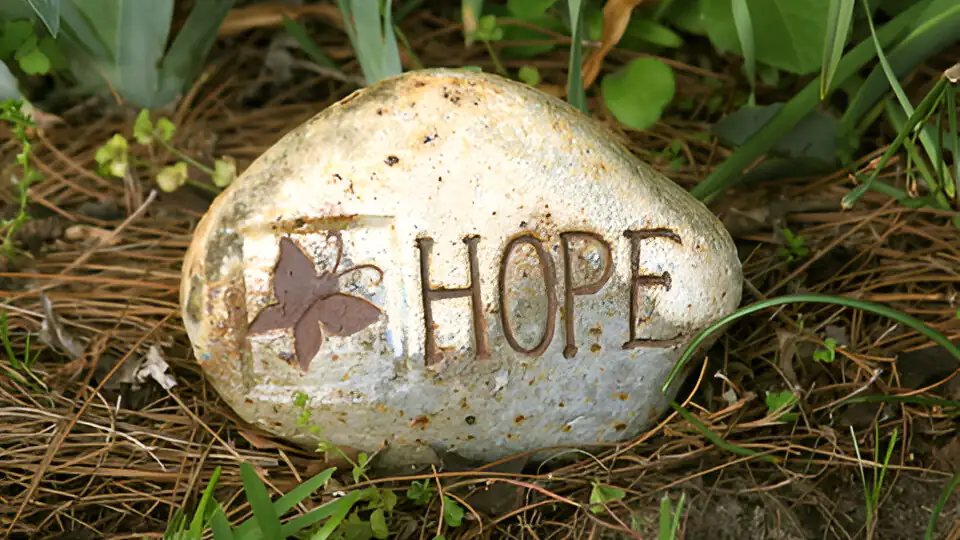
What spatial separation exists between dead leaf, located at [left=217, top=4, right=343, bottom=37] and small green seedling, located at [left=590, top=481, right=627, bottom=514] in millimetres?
1134

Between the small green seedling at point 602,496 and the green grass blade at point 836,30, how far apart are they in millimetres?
679

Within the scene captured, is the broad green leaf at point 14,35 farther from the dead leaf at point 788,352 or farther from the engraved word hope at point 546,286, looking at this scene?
the dead leaf at point 788,352

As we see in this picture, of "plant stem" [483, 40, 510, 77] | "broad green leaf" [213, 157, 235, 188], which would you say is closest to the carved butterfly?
"broad green leaf" [213, 157, 235, 188]

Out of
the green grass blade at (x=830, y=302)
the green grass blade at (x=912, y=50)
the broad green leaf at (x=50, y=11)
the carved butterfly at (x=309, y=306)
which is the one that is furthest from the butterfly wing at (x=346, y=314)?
the green grass blade at (x=912, y=50)

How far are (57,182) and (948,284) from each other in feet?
5.39

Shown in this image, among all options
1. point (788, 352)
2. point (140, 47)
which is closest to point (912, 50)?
point (788, 352)

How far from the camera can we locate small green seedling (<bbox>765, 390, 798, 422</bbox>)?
124 cm

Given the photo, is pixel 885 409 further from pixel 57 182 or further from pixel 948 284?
pixel 57 182

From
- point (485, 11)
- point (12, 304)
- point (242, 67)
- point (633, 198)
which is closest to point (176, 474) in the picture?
point (12, 304)

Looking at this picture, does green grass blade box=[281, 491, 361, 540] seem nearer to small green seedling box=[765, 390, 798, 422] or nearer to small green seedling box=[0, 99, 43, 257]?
small green seedling box=[765, 390, 798, 422]

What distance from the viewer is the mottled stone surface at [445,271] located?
3.99 ft

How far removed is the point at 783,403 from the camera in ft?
4.07

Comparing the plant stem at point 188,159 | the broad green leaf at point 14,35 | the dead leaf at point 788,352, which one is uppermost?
the broad green leaf at point 14,35

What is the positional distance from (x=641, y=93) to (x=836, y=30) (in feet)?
1.07
